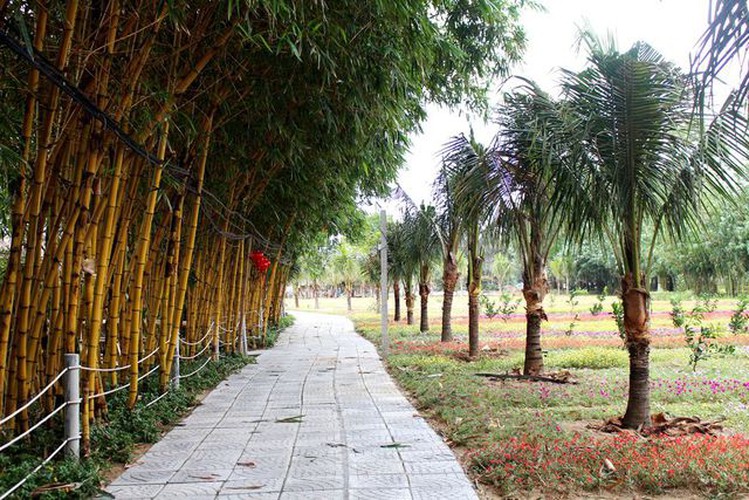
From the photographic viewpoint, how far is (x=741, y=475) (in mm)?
3395

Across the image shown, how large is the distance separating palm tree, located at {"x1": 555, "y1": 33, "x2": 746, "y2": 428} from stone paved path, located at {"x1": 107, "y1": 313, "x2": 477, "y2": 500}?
2.01 meters

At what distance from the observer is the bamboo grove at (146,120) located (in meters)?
3.47

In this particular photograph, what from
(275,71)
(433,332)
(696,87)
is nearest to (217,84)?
(275,71)

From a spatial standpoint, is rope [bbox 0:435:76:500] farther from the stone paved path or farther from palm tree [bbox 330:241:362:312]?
palm tree [bbox 330:241:362:312]

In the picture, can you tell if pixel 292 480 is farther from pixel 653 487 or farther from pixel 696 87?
pixel 696 87

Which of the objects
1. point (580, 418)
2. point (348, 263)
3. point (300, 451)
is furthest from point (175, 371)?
point (348, 263)

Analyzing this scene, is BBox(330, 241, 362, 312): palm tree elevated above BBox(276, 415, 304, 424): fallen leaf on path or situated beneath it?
elevated above

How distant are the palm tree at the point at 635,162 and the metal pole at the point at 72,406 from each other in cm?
387

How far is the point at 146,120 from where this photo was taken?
444 cm

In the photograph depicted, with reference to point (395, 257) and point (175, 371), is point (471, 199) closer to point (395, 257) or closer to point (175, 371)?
point (175, 371)

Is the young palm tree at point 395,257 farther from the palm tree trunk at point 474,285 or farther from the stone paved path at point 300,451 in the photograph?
the stone paved path at point 300,451

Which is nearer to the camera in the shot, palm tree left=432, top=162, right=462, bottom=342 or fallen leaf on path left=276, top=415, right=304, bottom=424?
fallen leaf on path left=276, top=415, right=304, bottom=424

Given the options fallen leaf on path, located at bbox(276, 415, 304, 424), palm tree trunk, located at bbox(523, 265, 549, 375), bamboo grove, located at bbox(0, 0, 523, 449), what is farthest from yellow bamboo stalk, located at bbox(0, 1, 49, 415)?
palm tree trunk, located at bbox(523, 265, 549, 375)

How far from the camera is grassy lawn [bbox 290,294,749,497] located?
346 cm
